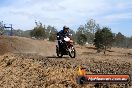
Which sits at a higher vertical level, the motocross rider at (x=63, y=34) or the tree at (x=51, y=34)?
the tree at (x=51, y=34)

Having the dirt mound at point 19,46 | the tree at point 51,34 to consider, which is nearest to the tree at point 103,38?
the dirt mound at point 19,46

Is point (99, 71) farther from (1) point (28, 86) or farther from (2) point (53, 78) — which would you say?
(1) point (28, 86)

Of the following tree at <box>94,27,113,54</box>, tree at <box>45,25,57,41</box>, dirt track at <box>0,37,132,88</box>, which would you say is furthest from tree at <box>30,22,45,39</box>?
dirt track at <box>0,37,132,88</box>

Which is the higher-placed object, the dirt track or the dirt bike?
the dirt bike

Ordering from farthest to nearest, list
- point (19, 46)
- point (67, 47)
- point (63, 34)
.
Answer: point (19, 46)
point (63, 34)
point (67, 47)

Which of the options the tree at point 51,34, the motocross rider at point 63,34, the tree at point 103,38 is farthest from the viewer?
the tree at point 51,34

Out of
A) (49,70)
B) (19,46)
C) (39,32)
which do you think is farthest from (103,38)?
(49,70)

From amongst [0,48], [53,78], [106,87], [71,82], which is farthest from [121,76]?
[0,48]

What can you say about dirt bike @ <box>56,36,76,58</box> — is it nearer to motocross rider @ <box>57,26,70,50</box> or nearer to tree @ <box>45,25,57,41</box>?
motocross rider @ <box>57,26,70,50</box>

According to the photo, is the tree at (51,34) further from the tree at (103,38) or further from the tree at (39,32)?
the tree at (103,38)

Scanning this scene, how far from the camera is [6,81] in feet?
59.4

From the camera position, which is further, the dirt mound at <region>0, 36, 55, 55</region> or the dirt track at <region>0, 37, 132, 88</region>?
the dirt mound at <region>0, 36, 55, 55</region>

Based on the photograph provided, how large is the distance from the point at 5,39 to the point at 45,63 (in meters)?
28.4

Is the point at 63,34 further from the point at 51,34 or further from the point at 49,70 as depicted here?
the point at 51,34
